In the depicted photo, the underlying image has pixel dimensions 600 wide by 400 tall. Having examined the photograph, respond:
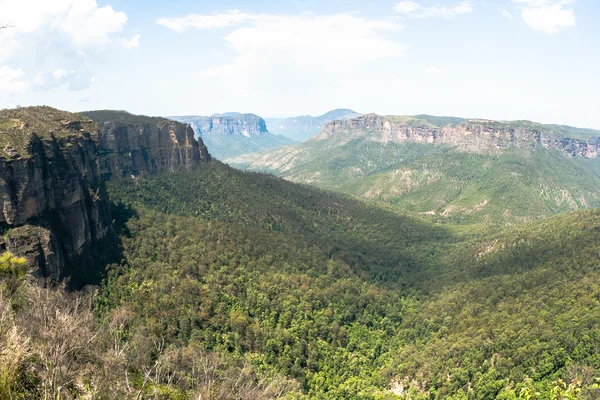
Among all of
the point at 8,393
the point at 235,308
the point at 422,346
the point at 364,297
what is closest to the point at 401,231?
the point at 364,297

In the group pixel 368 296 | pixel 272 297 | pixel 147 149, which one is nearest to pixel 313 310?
pixel 272 297

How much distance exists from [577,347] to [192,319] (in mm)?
55322

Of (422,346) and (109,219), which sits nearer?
(422,346)

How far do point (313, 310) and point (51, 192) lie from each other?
49967 millimetres

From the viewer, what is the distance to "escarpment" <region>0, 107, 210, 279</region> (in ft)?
174

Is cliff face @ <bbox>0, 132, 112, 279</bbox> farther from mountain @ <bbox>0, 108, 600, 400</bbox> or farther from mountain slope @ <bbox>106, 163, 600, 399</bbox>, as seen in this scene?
mountain slope @ <bbox>106, 163, 600, 399</bbox>

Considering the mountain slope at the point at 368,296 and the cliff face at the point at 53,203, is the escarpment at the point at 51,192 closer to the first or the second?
the cliff face at the point at 53,203

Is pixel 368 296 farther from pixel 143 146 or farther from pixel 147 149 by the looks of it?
pixel 143 146

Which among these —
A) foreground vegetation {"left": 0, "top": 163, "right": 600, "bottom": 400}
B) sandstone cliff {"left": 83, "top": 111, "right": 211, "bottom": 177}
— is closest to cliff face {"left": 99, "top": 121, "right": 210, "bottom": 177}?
sandstone cliff {"left": 83, "top": 111, "right": 211, "bottom": 177}

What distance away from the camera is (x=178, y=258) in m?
79.5

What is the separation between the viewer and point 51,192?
6216cm

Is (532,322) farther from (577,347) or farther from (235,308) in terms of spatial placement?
(235,308)

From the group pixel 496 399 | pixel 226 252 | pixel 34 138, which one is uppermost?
pixel 34 138

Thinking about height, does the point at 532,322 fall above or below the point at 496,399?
above
